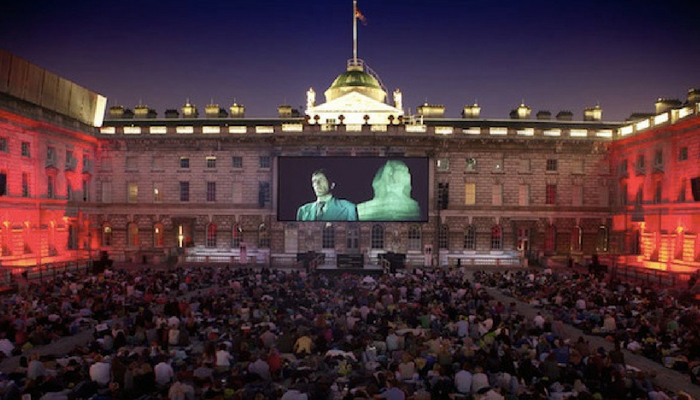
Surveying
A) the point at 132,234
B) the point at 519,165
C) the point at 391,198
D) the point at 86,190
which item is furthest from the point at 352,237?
the point at 86,190

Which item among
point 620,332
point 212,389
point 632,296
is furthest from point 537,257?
point 212,389

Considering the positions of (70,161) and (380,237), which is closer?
(70,161)

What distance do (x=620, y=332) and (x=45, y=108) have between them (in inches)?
2099

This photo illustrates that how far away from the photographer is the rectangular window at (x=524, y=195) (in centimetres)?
5491

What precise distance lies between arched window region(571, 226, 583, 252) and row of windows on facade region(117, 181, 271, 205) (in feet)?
98.8

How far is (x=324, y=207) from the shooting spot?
5150 cm

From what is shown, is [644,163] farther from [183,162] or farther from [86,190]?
[86,190]

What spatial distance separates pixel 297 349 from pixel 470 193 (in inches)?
1549

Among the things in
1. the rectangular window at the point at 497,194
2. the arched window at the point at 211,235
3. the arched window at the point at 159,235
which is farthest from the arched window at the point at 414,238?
the arched window at the point at 159,235

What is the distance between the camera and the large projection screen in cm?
5138

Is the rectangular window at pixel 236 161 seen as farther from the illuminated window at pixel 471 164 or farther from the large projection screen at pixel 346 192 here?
the illuminated window at pixel 471 164

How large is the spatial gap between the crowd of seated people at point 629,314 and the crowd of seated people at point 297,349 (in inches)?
94.5

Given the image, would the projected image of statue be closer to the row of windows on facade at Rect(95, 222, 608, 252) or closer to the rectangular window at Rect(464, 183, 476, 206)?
the row of windows on facade at Rect(95, 222, 608, 252)

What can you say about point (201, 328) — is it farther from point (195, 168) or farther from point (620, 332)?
point (195, 168)
